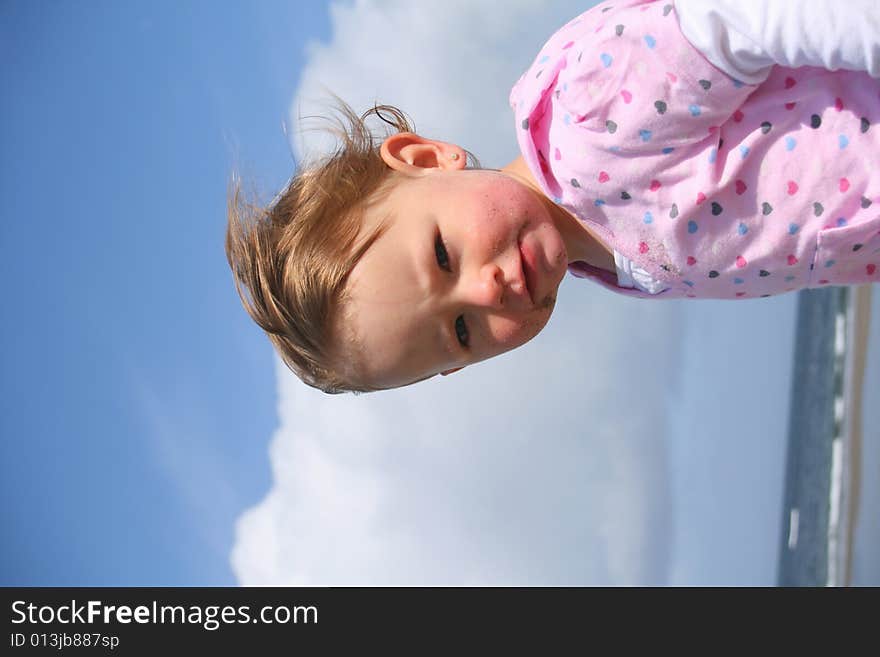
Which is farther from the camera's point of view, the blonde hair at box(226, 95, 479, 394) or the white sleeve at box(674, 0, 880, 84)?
the blonde hair at box(226, 95, 479, 394)

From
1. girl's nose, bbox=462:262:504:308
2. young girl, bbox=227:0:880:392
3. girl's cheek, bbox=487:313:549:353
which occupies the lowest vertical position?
girl's cheek, bbox=487:313:549:353

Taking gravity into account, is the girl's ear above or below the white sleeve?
above

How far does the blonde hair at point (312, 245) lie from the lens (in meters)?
0.73

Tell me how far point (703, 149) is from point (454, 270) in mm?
212

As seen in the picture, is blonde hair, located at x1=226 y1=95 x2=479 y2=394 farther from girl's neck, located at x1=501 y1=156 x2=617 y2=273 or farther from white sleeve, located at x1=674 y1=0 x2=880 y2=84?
white sleeve, located at x1=674 y1=0 x2=880 y2=84

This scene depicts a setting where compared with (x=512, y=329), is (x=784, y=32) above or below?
above

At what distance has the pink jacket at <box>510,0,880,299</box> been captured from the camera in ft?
1.83

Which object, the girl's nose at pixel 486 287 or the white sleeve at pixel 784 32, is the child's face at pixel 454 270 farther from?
the white sleeve at pixel 784 32

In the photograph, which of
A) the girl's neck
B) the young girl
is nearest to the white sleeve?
the young girl

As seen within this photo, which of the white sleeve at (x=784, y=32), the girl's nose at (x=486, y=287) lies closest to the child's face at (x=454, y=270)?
the girl's nose at (x=486, y=287)

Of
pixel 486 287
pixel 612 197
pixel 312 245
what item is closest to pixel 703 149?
pixel 612 197

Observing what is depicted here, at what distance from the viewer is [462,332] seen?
2.36 ft

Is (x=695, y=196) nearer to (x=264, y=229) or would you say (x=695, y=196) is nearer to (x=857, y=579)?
(x=264, y=229)

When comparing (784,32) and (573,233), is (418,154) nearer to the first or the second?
(573,233)
